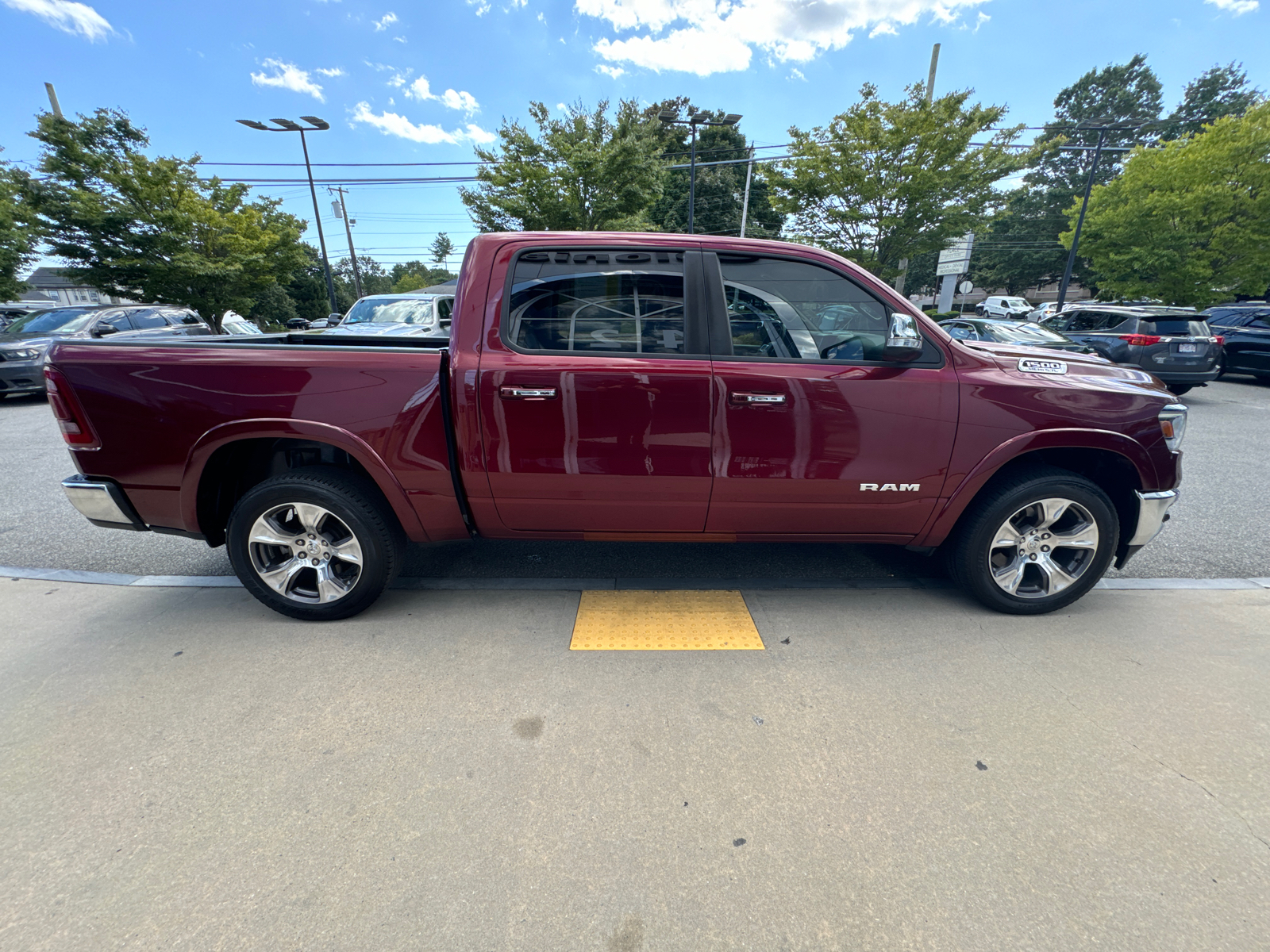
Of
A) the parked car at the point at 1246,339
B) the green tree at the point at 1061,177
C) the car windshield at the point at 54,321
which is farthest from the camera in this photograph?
the green tree at the point at 1061,177

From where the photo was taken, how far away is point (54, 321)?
10.7 metres

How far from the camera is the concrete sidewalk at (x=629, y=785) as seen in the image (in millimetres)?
1453

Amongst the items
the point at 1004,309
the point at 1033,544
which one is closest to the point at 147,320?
the point at 1033,544

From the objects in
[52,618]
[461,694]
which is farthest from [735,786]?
[52,618]

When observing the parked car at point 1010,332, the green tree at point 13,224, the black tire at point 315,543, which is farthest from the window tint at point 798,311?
the green tree at point 13,224

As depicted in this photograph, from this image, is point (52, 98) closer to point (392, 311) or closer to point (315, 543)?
point (392, 311)

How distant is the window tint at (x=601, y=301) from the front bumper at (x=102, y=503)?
2105mm

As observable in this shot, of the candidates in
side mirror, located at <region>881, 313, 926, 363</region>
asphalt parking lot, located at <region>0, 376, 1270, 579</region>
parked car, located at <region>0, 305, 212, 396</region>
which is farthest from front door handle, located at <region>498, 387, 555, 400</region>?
parked car, located at <region>0, 305, 212, 396</region>

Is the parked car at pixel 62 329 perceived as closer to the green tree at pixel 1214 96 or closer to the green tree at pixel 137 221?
the green tree at pixel 137 221

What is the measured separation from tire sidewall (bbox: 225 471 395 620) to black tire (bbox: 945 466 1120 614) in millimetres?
3030

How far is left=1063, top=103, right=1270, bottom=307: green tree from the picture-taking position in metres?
13.2

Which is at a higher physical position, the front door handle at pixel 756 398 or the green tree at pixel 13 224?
the green tree at pixel 13 224

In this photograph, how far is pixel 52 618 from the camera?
113 inches

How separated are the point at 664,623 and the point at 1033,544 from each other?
1.98m
